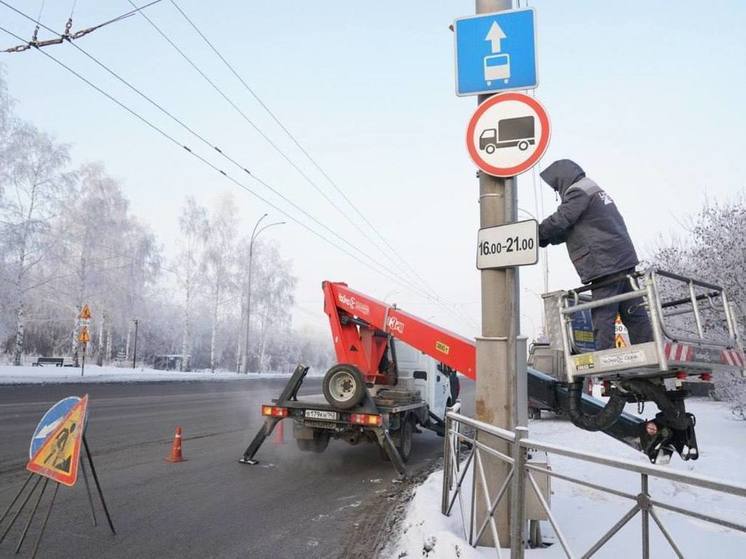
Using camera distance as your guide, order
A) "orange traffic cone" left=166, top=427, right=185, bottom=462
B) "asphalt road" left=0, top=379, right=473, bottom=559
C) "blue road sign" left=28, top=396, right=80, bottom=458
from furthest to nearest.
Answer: "orange traffic cone" left=166, top=427, right=185, bottom=462
"asphalt road" left=0, top=379, right=473, bottom=559
"blue road sign" left=28, top=396, right=80, bottom=458

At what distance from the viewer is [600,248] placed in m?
3.84

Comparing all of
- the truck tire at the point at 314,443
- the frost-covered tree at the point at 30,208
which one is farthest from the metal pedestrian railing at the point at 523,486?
the frost-covered tree at the point at 30,208

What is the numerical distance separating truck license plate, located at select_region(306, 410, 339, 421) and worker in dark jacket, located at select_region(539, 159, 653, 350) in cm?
471

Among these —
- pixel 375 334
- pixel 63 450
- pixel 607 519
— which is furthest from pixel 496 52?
pixel 375 334

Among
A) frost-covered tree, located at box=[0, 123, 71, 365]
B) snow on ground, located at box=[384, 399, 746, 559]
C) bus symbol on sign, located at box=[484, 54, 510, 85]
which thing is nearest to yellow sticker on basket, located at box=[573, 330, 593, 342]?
snow on ground, located at box=[384, 399, 746, 559]

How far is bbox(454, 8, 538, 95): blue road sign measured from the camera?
13.4ft

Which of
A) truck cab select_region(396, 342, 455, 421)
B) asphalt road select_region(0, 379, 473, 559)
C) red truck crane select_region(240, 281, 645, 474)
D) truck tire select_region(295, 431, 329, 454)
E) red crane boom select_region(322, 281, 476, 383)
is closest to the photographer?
asphalt road select_region(0, 379, 473, 559)

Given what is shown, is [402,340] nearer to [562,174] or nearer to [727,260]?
[562,174]

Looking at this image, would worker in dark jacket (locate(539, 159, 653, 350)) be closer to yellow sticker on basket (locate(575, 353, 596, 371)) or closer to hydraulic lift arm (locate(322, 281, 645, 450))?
yellow sticker on basket (locate(575, 353, 596, 371))

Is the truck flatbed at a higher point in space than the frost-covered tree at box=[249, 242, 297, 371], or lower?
lower

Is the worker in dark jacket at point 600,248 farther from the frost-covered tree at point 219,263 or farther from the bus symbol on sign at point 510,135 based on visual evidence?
the frost-covered tree at point 219,263

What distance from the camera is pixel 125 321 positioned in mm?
41562

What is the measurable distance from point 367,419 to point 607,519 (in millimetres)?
3681

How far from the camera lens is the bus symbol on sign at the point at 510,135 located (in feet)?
12.9
